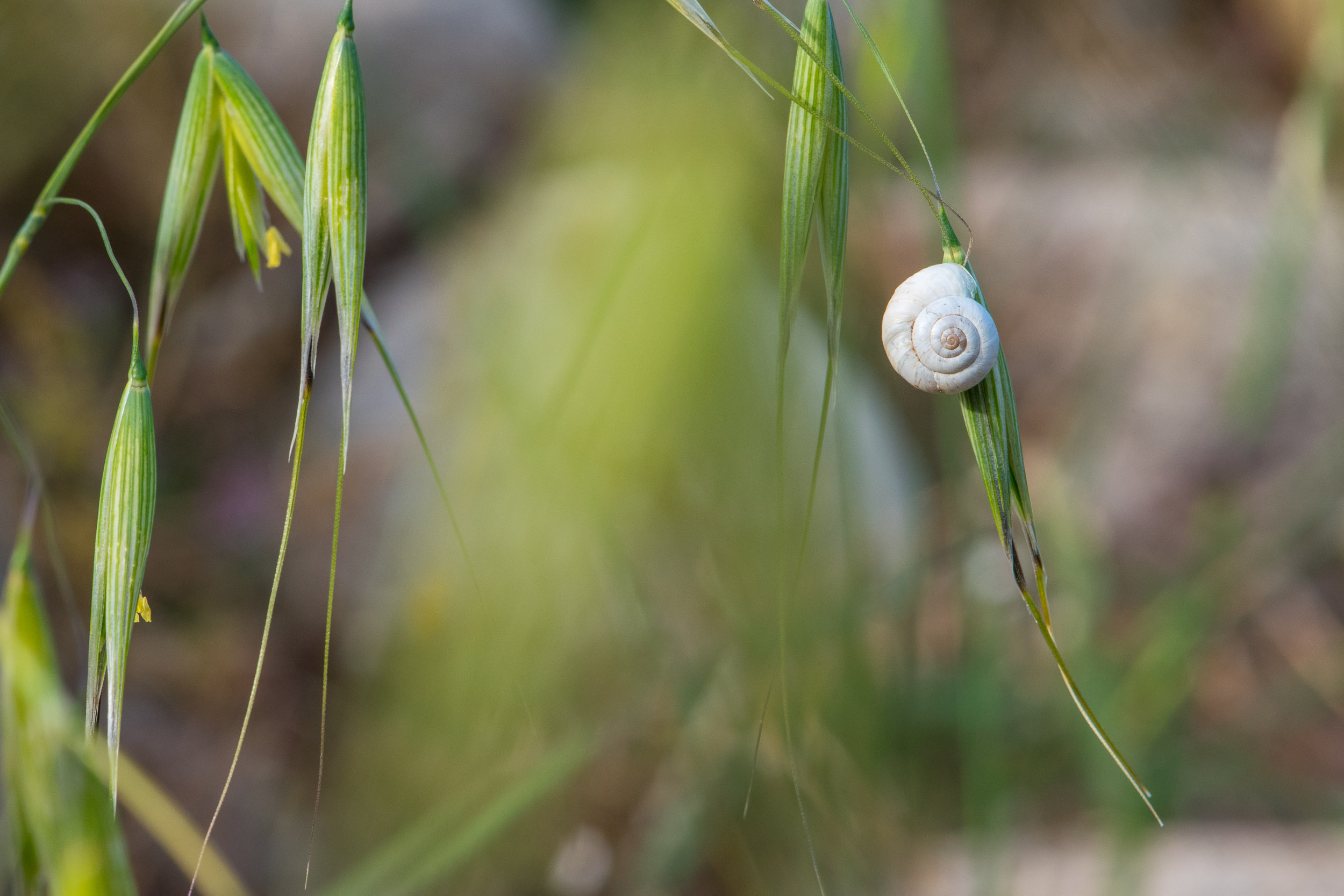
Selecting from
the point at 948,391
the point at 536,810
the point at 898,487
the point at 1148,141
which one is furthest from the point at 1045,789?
the point at 1148,141

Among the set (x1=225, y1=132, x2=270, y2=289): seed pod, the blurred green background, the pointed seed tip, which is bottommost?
the blurred green background

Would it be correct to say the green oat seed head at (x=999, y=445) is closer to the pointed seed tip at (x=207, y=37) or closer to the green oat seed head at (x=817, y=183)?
the green oat seed head at (x=817, y=183)

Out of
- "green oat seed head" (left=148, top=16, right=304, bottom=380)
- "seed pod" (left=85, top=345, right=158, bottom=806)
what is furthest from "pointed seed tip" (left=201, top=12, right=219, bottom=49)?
"seed pod" (left=85, top=345, right=158, bottom=806)

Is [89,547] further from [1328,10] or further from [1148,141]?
[1148,141]

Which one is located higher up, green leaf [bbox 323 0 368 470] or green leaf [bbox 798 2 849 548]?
green leaf [bbox 323 0 368 470]

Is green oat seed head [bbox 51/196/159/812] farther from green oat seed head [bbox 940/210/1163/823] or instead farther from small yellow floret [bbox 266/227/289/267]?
green oat seed head [bbox 940/210/1163/823]
